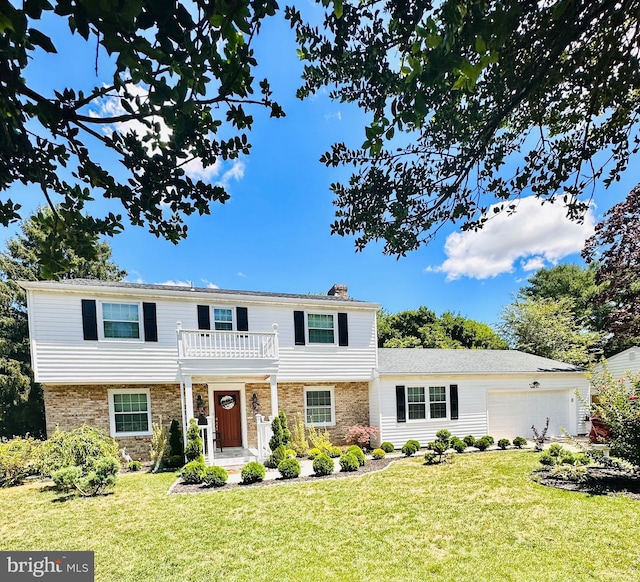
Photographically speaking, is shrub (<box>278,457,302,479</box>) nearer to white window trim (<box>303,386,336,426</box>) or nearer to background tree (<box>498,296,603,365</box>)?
white window trim (<box>303,386,336,426</box>)

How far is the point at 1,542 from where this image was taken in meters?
5.84

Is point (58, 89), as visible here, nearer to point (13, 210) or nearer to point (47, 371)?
point (13, 210)

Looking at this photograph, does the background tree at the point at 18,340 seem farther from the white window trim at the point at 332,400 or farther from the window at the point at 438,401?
the window at the point at 438,401

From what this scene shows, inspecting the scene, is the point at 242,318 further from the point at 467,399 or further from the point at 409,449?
the point at 467,399

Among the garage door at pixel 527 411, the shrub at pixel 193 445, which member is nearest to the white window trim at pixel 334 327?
the shrub at pixel 193 445

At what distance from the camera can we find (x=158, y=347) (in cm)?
1221

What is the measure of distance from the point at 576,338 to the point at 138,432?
76.1 feet

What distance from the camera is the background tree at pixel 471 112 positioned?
238 centimetres

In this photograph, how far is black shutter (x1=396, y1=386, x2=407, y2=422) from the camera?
1405 centimetres

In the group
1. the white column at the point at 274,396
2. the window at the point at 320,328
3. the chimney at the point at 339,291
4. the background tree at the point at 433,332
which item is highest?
the chimney at the point at 339,291

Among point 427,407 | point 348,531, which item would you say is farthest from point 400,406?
point 348,531

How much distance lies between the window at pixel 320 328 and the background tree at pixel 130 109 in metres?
11.2

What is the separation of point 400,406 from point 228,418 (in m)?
6.45

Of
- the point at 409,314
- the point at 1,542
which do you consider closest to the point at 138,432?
the point at 1,542
